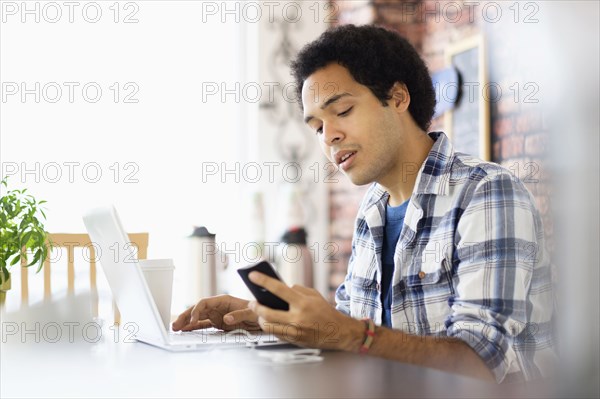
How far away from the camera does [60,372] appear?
0.90 m

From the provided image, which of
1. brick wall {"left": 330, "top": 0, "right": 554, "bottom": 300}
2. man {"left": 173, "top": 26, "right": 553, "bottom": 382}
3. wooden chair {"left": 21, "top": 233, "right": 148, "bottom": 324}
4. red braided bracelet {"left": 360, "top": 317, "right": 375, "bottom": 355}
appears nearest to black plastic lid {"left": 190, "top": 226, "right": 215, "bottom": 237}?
brick wall {"left": 330, "top": 0, "right": 554, "bottom": 300}

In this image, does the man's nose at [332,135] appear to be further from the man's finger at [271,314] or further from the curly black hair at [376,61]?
the man's finger at [271,314]

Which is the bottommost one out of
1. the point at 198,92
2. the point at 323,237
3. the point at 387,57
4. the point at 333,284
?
the point at 333,284

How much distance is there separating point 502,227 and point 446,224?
15 cm

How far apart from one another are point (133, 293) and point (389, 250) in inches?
27.0

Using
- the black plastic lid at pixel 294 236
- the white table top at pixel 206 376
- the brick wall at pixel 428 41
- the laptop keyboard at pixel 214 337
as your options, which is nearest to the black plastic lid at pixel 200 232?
the black plastic lid at pixel 294 236

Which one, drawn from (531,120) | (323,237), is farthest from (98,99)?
(531,120)

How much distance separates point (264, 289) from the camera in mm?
1036

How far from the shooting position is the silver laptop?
45.4 inches

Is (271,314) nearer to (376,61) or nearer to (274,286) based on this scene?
(274,286)

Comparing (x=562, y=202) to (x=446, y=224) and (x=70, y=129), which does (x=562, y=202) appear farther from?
(x=70, y=129)

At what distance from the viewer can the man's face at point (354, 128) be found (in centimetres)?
165

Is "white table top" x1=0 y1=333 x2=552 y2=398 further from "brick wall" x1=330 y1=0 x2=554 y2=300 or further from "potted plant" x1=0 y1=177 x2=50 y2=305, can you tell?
"brick wall" x1=330 y1=0 x2=554 y2=300

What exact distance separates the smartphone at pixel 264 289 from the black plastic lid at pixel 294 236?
2.57m
